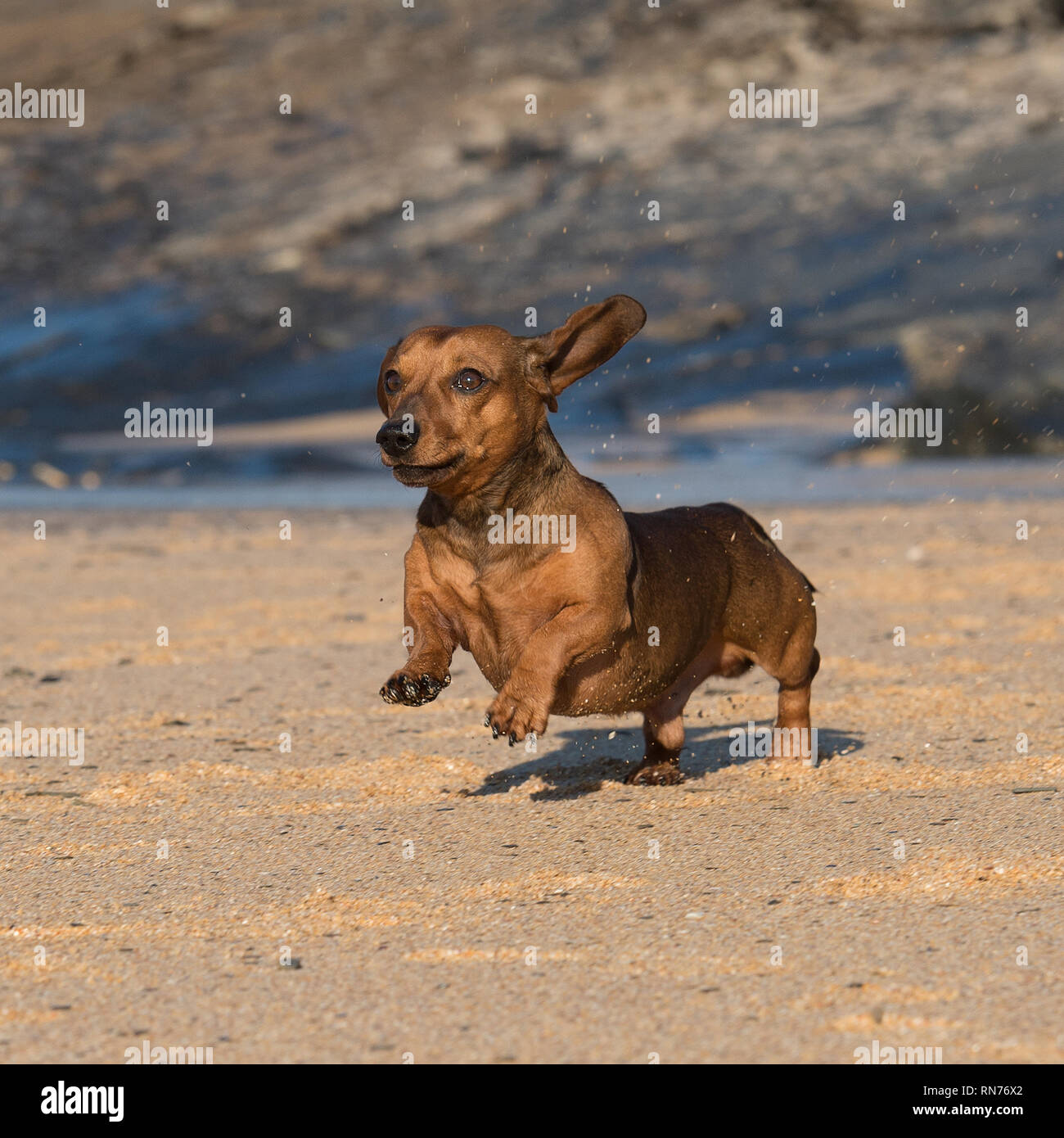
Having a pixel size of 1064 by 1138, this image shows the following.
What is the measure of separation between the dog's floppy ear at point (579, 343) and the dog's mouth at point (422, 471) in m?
0.50

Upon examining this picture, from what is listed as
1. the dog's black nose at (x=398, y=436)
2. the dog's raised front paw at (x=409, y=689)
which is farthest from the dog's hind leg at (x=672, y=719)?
the dog's black nose at (x=398, y=436)

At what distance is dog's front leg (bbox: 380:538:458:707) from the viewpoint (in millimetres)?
5340

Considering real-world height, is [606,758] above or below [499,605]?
below

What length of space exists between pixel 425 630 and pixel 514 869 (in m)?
0.84

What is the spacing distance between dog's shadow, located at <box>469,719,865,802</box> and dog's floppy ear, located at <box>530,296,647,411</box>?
1.58 m

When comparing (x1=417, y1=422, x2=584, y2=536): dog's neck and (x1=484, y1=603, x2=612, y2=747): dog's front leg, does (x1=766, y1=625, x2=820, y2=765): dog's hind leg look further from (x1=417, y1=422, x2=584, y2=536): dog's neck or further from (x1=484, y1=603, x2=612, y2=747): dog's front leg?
(x1=417, y1=422, x2=584, y2=536): dog's neck

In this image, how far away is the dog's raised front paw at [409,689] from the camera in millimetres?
5176

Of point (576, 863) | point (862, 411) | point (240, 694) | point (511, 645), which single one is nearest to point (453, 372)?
point (511, 645)

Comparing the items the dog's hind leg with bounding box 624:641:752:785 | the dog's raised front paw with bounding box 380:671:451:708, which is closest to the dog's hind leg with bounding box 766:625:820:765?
the dog's hind leg with bounding box 624:641:752:785

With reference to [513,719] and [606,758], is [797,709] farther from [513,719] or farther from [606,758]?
[513,719]

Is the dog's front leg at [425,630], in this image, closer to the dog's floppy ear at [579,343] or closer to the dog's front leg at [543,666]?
the dog's front leg at [543,666]

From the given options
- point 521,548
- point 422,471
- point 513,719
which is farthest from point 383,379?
point 513,719

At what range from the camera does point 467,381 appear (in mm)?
5180

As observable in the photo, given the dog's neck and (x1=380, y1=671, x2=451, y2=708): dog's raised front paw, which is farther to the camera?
the dog's neck
